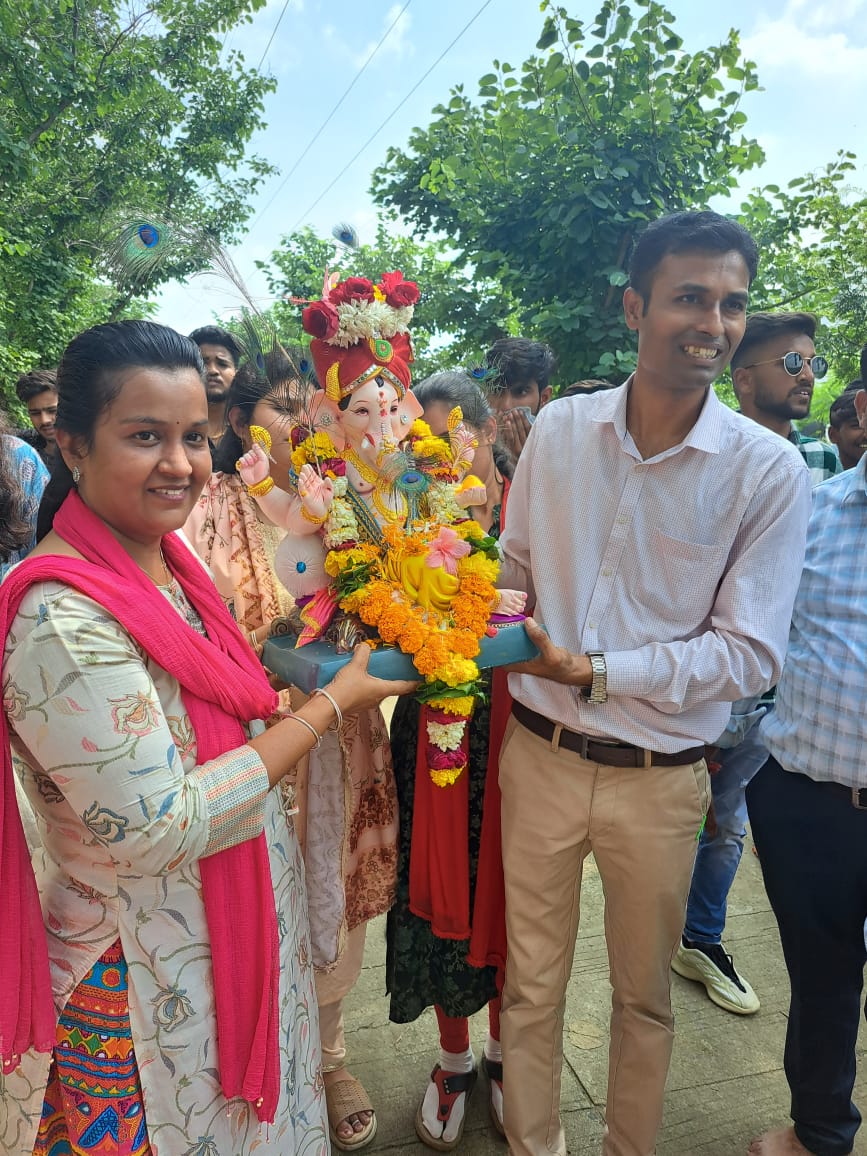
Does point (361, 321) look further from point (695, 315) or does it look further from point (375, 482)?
point (695, 315)

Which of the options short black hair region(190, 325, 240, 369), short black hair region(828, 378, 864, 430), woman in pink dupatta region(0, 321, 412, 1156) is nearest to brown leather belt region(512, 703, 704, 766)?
woman in pink dupatta region(0, 321, 412, 1156)

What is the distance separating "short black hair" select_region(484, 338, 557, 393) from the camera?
329cm

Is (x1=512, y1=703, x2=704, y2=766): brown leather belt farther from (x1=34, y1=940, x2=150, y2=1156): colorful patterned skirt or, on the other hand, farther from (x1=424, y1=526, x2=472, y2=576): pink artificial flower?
(x1=34, y1=940, x2=150, y2=1156): colorful patterned skirt

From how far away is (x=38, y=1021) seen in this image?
1.21 metres

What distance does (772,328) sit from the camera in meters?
3.11

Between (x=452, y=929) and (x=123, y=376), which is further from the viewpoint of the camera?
(x=452, y=929)

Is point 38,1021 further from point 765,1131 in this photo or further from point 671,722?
point 765,1131

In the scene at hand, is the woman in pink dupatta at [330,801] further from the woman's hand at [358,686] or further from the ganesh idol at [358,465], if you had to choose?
the woman's hand at [358,686]

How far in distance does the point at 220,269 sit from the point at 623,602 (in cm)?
127

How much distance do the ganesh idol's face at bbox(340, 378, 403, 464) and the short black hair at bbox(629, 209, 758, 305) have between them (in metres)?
0.69

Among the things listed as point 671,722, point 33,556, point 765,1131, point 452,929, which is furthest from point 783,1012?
point 33,556

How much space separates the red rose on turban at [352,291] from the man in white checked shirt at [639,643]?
22.4 inches

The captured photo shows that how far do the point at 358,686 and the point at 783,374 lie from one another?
8.17 ft

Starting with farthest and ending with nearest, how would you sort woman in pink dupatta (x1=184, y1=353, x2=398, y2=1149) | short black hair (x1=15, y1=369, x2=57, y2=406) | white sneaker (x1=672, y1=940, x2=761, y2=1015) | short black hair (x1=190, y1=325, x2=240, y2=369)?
short black hair (x1=15, y1=369, x2=57, y2=406) → short black hair (x1=190, y1=325, x2=240, y2=369) → white sneaker (x1=672, y1=940, x2=761, y2=1015) → woman in pink dupatta (x1=184, y1=353, x2=398, y2=1149)
